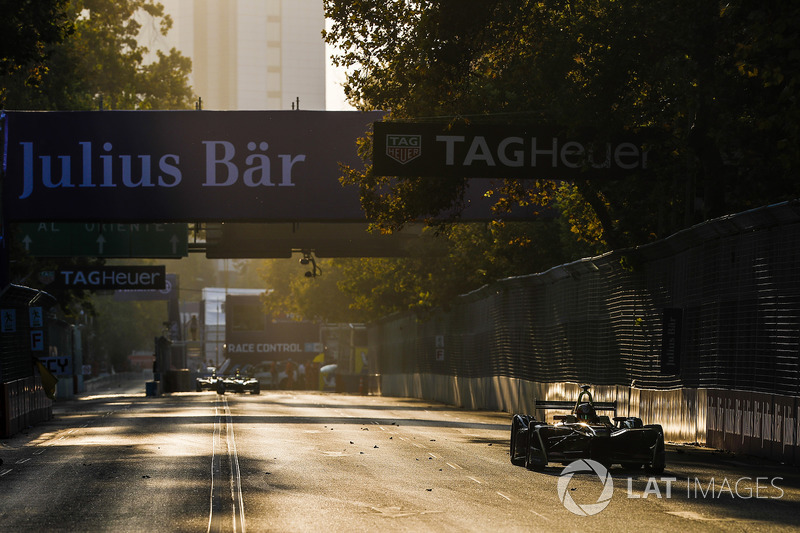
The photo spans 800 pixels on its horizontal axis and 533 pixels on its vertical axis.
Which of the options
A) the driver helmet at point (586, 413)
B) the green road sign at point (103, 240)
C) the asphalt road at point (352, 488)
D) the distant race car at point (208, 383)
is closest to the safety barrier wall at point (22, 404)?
the asphalt road at point (352, 488)

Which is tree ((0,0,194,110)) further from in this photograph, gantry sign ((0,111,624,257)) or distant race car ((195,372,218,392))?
distant race car ((195,372,218,392))

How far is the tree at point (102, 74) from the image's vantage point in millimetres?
50969

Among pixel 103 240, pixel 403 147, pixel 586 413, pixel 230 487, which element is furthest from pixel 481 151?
pixel 103 240

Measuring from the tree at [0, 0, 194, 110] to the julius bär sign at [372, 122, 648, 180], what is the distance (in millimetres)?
24542

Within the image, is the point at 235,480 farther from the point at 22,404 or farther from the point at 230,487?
the point at 22,404

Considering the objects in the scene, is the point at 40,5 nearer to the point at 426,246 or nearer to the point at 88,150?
the point at 88,150

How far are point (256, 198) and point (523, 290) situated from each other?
34.0 feet

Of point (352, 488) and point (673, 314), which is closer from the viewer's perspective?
point (352, 488)

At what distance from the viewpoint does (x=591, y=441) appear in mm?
18219

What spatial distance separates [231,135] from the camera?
37375mm

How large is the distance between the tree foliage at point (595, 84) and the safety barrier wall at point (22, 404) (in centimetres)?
952

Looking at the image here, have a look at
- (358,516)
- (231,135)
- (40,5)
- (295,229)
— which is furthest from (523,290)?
(358,516)

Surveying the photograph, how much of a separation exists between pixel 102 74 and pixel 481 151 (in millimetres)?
58459

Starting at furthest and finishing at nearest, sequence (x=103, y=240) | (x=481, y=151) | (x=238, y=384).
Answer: (x=238, y=384)
(x=103, y=240)
(x=481, y=151)
